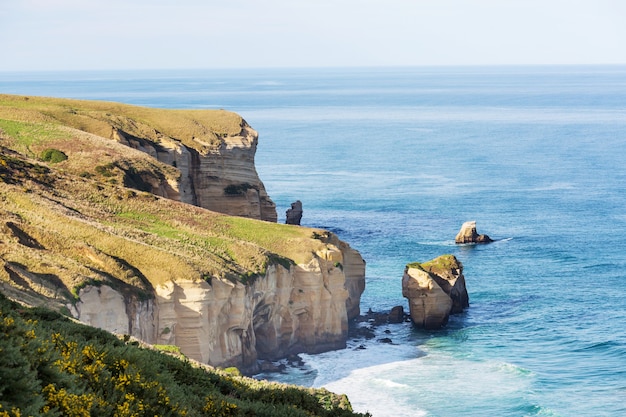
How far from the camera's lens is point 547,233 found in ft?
345

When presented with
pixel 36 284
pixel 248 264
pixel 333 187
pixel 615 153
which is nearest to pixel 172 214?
pixel 248 264

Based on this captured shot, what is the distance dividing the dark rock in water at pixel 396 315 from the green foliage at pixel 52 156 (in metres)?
27.3

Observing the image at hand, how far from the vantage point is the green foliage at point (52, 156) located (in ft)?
249

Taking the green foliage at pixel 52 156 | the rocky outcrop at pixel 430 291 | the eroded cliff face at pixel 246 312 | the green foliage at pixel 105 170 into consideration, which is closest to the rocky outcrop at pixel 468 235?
the rocky outcrop at pixel 430 291

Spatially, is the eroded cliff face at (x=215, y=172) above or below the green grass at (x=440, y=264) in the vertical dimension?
above

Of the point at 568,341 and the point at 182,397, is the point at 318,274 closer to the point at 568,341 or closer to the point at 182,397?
the point at 568,341

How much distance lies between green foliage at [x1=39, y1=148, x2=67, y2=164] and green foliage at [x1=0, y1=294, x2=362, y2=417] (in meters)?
49.4

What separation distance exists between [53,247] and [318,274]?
18.4 meters

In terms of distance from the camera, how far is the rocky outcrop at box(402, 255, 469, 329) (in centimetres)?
7262

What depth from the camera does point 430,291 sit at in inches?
2879

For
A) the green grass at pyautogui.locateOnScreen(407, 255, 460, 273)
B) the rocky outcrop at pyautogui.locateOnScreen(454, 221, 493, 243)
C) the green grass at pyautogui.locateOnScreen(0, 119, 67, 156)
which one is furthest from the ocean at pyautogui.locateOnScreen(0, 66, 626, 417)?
the green grass at pyautogui.locateOnScreen(0, 119, 67, 156)

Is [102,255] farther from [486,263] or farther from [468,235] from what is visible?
[468,235]

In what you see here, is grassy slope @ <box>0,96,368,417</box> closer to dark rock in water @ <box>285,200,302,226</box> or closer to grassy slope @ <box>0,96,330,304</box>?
grassy slope @ <box>0,96,330,304</box>

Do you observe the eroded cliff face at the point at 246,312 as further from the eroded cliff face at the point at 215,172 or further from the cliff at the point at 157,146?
the cliff at the point at 157,146
